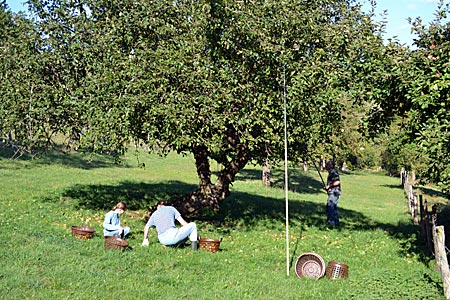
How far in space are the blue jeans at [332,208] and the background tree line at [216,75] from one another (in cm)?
233

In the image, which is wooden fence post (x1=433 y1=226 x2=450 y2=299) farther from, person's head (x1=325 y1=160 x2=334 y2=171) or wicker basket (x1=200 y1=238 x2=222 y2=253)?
person's head (x1=325 y1=160 x2=334 y2=171)

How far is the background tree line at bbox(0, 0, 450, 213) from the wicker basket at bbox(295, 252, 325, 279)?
3.18 metres

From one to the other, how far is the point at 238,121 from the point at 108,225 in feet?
12.2

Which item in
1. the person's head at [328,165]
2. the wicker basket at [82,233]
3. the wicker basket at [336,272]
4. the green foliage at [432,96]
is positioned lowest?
the wicker basket at [336,272]

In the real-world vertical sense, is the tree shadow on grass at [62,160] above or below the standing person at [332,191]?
above

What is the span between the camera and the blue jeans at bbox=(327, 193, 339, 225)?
613 inches

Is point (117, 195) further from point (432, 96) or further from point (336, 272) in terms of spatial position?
point (432, 96)

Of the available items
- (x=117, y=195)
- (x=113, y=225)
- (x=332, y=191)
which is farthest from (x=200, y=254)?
(x=117, y=195)

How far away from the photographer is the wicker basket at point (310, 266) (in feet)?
31.3

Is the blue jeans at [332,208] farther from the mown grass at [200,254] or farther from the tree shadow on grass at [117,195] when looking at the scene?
the tree shadow on grass at [117,195]

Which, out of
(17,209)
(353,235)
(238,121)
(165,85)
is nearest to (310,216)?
(353,235)

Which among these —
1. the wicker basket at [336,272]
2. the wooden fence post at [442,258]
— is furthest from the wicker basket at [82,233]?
the wooden fence post at [442,258]

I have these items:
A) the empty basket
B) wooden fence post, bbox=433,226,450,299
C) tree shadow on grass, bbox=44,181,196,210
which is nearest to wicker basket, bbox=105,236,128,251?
the empty basket

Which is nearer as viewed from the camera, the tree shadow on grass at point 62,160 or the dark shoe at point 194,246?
the dark shoe at point 194,246
